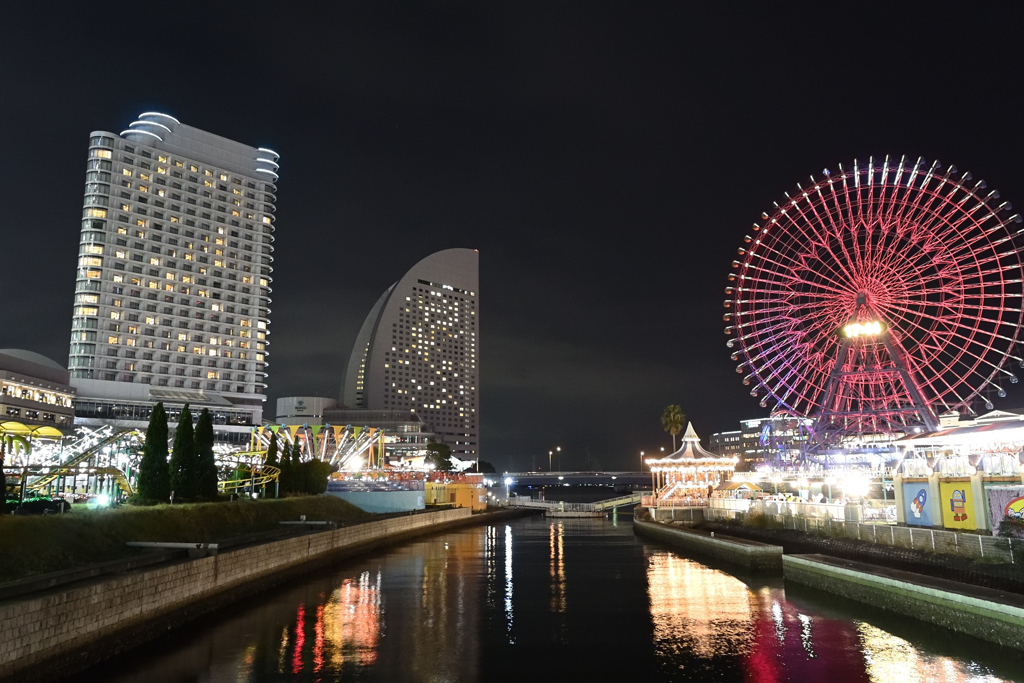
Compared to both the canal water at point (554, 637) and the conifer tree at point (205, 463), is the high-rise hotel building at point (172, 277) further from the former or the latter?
the canal water at point (554, 637)

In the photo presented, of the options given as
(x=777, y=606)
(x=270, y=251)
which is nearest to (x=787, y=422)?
(x=777, y=606)

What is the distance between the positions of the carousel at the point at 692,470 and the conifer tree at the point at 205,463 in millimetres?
55069

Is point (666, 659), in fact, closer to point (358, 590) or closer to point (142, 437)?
point (358, 590)

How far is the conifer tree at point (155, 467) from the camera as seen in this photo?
35312mm

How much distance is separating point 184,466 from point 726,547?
1253 inches

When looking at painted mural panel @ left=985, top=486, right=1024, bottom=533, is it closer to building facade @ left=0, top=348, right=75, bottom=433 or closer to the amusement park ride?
the amusement park ride

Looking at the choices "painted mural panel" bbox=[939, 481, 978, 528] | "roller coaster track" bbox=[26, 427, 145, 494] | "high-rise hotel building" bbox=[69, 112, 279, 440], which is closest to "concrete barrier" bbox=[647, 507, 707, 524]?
"painted mural panel" bbox=[939, 481, 978, 528]

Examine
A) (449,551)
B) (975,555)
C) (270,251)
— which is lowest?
(449,551)

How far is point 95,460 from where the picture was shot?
51125 mm

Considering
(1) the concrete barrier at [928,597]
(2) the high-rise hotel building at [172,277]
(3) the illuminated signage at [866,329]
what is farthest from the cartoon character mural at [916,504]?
(2) the high-rise hotel building at [172,277]

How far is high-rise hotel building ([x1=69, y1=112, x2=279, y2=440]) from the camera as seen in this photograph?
121 metres

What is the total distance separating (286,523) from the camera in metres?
45.7

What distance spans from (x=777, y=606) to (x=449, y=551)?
99.5 ft

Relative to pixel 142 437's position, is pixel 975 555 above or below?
below
